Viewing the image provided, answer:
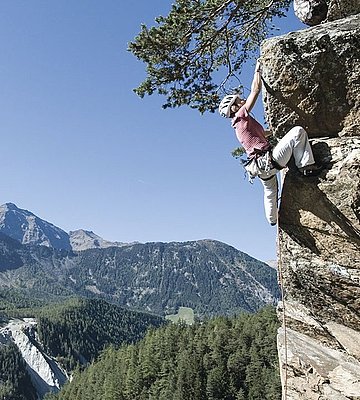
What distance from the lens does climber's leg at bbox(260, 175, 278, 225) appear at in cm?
833

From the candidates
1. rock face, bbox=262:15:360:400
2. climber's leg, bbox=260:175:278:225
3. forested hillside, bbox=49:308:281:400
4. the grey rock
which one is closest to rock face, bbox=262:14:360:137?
rock face, bbox=262:15:360:400

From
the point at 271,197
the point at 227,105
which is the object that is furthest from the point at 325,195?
the point at 227,105

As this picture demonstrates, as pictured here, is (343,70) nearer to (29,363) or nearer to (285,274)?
(285,274)

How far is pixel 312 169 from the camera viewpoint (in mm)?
7984

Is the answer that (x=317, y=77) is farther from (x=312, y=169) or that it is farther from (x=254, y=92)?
(x=312, y=169)

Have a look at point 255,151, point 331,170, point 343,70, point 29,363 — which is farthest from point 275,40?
point 29,363

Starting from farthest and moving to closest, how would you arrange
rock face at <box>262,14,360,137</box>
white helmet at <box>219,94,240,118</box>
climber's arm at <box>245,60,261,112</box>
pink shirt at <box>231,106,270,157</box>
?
white helmet at <box>219,94,240,118</box>
pink shirt at <box>231,106,270,157</box>
climber's arm at <box>245,60,261,112</box>
rock face at <box>262,14,360,137</box>

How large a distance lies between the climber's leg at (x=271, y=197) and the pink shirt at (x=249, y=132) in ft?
2.26

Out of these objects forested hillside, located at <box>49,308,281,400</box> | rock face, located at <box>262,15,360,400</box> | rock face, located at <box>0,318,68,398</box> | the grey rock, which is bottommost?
rock face, located at <box>0,318,68,398</box>

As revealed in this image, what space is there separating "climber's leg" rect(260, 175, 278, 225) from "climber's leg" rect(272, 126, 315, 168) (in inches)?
22.8

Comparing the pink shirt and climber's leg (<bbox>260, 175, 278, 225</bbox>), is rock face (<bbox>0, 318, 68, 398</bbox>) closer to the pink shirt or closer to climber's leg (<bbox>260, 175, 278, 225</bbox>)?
climber's leg (<bbox>260, 175, 278, 225</bbox>)

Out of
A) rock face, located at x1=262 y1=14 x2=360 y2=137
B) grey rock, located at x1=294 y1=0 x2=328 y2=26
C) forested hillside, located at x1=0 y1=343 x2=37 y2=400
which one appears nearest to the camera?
rock face, located at x1=262 y1=14 x2=360 y2=137

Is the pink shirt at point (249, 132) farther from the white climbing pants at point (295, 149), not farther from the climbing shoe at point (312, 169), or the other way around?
the climbing shoe at point (312, 169)

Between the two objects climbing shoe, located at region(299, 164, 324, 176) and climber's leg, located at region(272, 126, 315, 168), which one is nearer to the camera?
climber's leg, located at region(272, 126, 315, 168)
